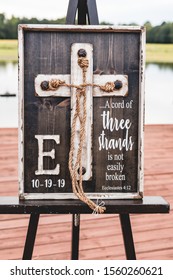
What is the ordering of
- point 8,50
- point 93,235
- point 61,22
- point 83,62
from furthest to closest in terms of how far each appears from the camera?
point 8,50 → point 61,22 → point 93,235 → point 83,62

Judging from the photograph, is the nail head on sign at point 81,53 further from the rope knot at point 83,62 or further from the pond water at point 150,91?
the pond water at point 150,91

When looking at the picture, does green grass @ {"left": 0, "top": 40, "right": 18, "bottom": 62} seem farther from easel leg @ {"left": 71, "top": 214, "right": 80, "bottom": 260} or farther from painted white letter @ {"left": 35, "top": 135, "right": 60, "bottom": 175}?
painted white letter @ {"left": 35, "top": 135, "right": 60, "bottom": 175}

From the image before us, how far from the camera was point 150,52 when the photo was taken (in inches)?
224

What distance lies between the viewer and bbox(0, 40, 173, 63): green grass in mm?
5371

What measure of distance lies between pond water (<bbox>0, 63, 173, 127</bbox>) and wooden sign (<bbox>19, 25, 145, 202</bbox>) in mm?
4071

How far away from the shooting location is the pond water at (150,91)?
544 centimetres

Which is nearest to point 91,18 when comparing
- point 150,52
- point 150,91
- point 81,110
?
point 81,110

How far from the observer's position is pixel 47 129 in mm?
1336

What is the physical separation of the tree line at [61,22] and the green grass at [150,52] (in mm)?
78

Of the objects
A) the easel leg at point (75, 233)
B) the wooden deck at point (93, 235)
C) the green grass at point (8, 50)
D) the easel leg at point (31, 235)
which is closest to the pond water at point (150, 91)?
the green grass at point (8, 50)

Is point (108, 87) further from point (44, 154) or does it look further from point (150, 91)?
point (150, 91)

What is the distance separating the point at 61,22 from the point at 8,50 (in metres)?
0.94

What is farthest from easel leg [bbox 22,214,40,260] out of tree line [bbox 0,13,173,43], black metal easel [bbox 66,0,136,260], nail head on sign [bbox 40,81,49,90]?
tree line [bbox 0,13,173,43]
